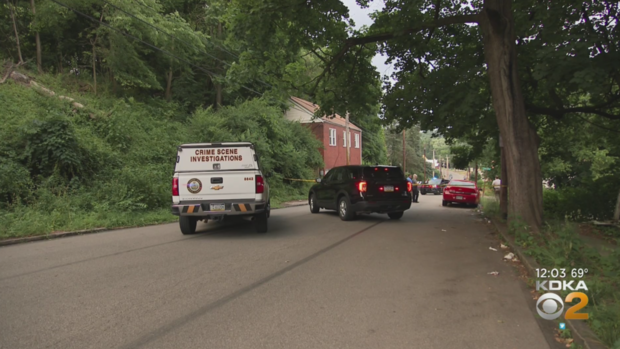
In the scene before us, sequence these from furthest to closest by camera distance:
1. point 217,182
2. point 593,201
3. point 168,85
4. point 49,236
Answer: point 168,85, point 593,201, point 49,236, point 217,182

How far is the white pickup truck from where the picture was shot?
8875mm

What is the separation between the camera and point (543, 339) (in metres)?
3.69

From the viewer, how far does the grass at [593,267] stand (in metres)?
3.49

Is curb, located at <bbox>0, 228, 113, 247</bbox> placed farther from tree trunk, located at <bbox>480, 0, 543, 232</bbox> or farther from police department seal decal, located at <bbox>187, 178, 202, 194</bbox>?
tree trunk, located at <bbox>480, 0, 543, 232</bbox>

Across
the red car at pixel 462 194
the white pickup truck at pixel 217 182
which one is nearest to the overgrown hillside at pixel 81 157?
the white pickup truck at pixel 217 182

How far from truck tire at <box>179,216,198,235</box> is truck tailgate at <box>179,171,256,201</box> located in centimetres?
85

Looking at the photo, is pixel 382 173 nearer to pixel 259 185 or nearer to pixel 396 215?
pixel 396 215

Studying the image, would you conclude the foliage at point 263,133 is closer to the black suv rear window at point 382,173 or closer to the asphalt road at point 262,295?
the black suv rear window at point 382,173

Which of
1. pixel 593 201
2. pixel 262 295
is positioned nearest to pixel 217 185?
pixel 262 295

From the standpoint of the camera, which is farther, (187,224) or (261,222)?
(261,222)

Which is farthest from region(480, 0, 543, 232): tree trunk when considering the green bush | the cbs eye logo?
the green bush

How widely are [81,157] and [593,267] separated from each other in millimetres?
14258

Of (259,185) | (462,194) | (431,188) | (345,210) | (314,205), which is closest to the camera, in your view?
(259,185)

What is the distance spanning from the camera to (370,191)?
11906mm
